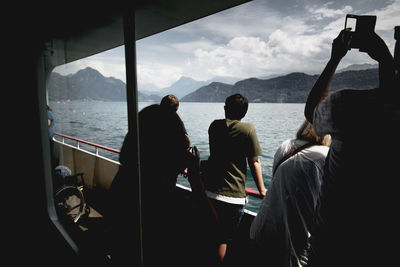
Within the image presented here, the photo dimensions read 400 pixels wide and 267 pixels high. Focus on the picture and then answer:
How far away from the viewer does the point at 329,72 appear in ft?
2.31

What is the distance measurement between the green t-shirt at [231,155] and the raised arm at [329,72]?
554 millimetres

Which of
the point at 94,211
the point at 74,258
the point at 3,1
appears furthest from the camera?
the point at 94,211

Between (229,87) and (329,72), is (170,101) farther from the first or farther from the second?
(229,87)

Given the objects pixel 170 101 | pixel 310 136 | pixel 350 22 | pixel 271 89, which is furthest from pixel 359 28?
pixel 271 89

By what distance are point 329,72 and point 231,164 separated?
29.6 inches

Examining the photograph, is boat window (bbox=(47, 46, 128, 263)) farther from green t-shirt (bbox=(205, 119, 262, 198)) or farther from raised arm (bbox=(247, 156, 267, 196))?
raised arm (bbox=(247, 156, 267, 196))

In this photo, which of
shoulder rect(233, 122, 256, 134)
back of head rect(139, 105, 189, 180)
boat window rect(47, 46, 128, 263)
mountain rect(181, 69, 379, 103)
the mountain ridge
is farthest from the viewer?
mountain rect(181, 69, 379, 103)

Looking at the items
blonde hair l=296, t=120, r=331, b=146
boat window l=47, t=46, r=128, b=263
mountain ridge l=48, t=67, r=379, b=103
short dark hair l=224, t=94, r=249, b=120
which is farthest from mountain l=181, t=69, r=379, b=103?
blonde hair l=296, t=120, r=331, b=146

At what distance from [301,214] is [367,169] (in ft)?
1.15

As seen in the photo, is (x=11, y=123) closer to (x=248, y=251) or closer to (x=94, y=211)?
(x=94, y=211)

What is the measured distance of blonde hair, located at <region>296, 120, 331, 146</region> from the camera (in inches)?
33.6

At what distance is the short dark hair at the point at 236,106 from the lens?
1308mm

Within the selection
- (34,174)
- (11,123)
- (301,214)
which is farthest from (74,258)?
(301,214)

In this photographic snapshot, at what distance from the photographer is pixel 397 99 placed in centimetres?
51
